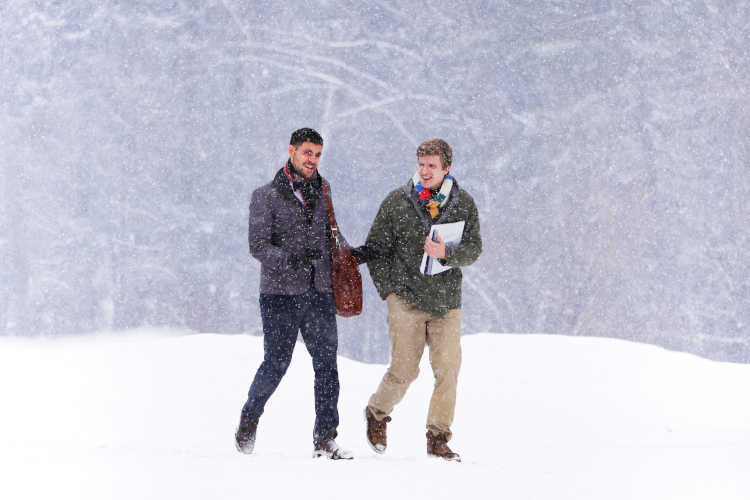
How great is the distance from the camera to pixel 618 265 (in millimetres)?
5766

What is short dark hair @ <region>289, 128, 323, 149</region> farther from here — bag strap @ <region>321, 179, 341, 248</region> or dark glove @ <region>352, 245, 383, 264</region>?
dark glove @ <region>352, 245, 383, 264</region>

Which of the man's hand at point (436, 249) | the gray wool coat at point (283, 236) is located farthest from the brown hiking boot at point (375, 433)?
the man's hand at point (436, 249)

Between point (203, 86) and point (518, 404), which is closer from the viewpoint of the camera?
point (518, 404)

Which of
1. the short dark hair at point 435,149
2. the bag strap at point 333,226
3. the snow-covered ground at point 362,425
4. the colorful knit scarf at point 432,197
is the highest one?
the short dark hair at point 435,149

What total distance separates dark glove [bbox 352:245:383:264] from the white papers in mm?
235

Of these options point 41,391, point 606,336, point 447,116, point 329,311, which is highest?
point 447,116

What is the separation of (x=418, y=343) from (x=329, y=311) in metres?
0.49

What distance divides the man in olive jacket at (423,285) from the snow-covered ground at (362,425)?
25 centimetres

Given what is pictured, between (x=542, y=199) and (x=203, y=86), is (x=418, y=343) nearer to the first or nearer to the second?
(x=542, y=199)

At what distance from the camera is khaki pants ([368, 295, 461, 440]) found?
3.20 m

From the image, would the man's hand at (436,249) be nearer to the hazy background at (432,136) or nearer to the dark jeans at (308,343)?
the dark jeans at (308,343)

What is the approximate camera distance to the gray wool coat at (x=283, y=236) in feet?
10.1

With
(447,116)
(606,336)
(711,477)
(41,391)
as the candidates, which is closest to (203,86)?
(447,116)

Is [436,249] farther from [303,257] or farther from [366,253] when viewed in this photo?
[303,257]
